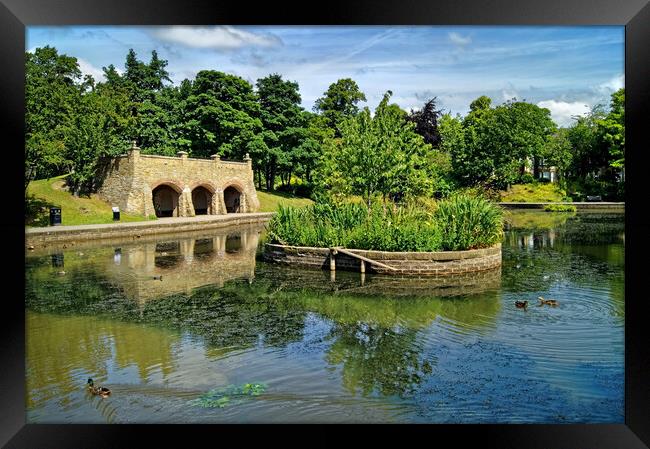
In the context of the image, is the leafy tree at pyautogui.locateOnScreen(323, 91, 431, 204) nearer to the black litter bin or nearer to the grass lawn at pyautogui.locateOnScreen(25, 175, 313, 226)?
the grass lawn at pyautogui.locateOnScreen(25, 175, 313, 226)

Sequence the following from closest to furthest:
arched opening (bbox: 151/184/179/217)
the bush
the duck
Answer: the duck, arched opening (bbox: 151/184/179/217), the bush

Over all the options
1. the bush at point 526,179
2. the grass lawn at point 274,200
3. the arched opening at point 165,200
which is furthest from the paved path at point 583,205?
the arched opening at point 165,200

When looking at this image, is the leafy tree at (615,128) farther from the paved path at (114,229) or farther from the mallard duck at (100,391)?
the mallard duck at (100,391)

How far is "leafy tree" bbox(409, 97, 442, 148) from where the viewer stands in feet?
144

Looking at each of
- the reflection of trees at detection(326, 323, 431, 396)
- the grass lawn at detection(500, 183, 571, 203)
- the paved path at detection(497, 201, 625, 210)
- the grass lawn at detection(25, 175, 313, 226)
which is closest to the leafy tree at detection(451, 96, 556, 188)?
the grass lawn at detection(500, 183, 571, 203)

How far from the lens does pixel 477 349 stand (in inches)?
356

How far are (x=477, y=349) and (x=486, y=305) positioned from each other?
324 centimetres

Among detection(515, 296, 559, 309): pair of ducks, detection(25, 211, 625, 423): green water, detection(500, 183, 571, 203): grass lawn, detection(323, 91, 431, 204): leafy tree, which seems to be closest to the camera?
detection(25, 211, 625, 423): green water

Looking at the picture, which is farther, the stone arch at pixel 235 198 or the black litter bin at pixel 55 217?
the stone arch at pixel 235 198

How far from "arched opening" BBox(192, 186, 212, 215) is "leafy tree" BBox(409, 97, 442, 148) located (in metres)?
16.1

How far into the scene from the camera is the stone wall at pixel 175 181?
31188 mm

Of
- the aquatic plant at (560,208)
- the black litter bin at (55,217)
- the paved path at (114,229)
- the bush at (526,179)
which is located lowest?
the paved path at (114,229)

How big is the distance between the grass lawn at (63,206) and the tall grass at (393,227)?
10.3m

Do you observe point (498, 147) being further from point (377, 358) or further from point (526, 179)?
point (377, 358)
